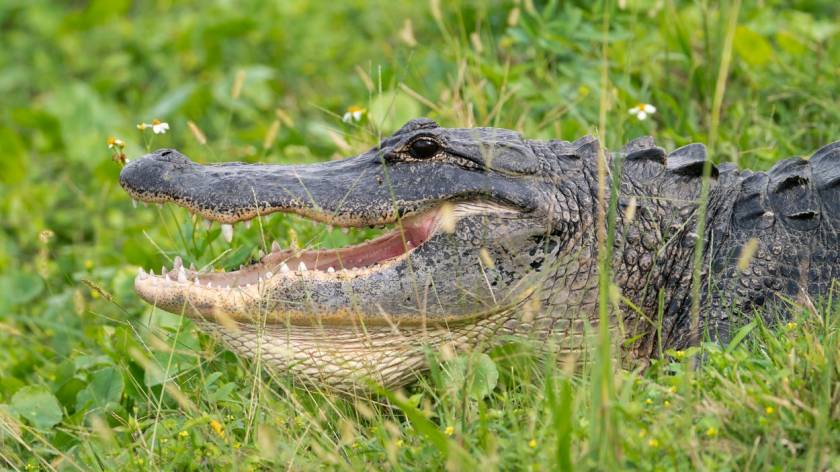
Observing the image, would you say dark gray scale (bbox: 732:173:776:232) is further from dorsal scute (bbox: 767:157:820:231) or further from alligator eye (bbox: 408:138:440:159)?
alligator eye (bbox: 408:138:440:159)

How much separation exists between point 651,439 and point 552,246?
1264 mm

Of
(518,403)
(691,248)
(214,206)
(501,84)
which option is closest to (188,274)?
(214,206)

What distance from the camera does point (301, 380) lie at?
12.7 ft

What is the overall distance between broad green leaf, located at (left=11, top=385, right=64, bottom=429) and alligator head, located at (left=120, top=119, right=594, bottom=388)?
0.65m

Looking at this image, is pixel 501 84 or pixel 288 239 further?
pixel 501 84

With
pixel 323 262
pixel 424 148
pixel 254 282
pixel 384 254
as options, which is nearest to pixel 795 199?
pixel 424 148

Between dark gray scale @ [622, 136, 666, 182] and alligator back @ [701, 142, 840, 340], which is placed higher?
dark gray scale @ [622, 136, 666, 182]

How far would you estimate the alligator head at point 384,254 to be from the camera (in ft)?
12.4

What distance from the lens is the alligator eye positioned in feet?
Answer: 13.1

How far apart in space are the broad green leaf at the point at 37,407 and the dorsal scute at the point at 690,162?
245 cm

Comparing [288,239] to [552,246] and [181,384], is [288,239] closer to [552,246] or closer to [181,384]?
[181,384]

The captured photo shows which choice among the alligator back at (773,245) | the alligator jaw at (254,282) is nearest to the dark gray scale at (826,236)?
the alligator back at (773,245)

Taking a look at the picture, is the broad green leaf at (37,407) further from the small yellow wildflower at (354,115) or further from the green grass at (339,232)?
the small yellow wildflower at (354,115)

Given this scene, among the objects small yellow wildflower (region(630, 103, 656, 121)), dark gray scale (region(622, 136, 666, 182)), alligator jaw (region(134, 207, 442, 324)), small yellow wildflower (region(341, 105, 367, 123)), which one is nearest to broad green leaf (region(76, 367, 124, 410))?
alligator jaw (region(134, 207, 442, 324))
